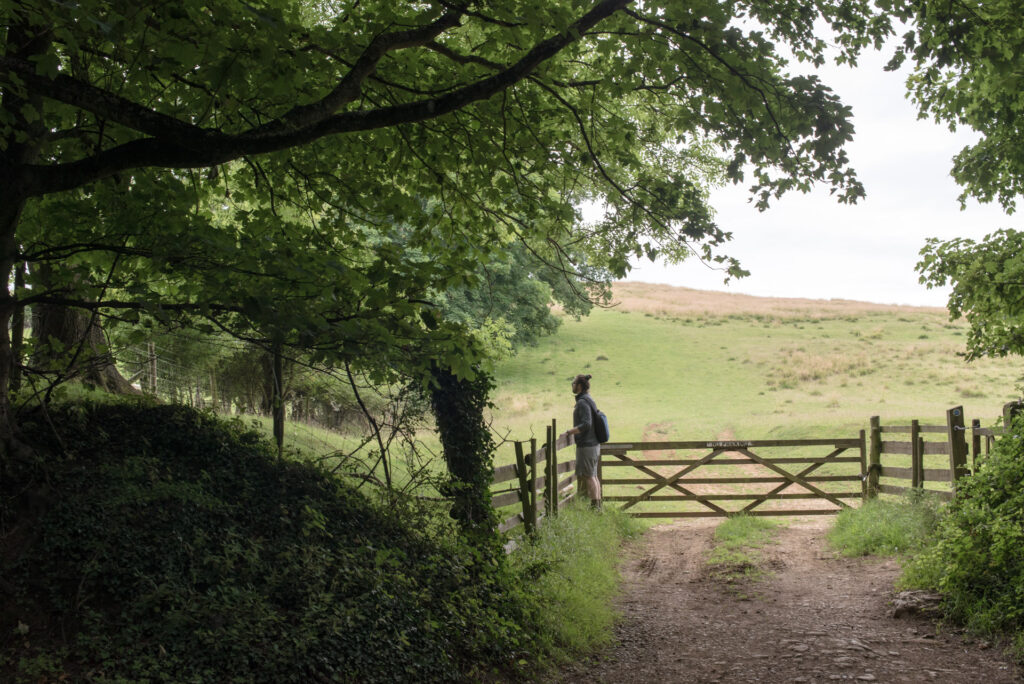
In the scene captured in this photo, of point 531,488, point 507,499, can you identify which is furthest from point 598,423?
point 507,499

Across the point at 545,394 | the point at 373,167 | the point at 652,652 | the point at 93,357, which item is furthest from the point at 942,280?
the point at 545,394

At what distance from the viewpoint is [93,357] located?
6.12 m

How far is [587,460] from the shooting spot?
13398mm

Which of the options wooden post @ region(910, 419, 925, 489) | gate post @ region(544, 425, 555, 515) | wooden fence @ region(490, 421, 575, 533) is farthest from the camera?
wooden post @ region(910, 419, 925, 489)

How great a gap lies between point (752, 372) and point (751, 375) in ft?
2.04

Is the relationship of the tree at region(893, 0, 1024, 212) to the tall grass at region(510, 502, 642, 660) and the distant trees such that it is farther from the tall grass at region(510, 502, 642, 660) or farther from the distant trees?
the tall grass at region(510, 502, 642, 660)

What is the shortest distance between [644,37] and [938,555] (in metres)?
5.94

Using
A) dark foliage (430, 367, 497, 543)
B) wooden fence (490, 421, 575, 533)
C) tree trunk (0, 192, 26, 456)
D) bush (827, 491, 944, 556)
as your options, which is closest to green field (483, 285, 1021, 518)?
bush (827, 491, 944, 556)

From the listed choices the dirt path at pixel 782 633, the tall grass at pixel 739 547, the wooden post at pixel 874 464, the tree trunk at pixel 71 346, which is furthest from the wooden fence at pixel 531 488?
the wooden post at pixel 874 464

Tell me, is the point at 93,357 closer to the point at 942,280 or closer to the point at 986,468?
the point at 986,468

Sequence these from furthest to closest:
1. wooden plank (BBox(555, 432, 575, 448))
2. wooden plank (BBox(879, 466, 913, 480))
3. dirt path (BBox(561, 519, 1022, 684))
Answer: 1. wooden plank (BBox(879, 466, 913, 480))
2. wooden plank (BBox(555, 432, 575, 448))
3. dirt path (BBox(561, 519, 1022, 684))

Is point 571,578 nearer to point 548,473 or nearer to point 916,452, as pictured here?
point 548,473

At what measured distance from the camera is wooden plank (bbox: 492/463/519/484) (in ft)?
29.0

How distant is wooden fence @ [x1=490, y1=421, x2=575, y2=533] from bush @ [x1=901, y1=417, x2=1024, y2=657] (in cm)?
444
